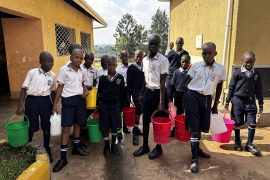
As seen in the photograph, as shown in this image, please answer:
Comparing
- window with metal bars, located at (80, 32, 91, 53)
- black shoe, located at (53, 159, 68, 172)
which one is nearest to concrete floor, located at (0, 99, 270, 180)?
black shoe, located at (53, 159, 68, 172)

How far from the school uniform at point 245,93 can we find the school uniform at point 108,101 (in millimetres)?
1815

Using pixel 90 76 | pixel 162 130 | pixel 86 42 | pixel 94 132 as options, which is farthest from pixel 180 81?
pixel 86 42

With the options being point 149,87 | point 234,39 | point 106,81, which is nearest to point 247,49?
point 234,39

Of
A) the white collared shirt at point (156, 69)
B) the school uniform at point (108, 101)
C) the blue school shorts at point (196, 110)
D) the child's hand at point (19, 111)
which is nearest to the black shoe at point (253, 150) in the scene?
the blue school shorts at point (196, 110)

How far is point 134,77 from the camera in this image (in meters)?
3.79

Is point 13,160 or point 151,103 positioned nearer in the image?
point 13,160

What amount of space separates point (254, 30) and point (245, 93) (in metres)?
2.43

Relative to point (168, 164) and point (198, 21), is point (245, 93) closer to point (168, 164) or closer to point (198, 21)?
point (168, 164)

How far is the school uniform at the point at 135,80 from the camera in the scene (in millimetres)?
3744

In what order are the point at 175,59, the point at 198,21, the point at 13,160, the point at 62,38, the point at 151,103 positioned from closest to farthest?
the point at 13,160 < the point at 151,103 < the point at 175,59 < the point at 198,21 < the point at 62,38

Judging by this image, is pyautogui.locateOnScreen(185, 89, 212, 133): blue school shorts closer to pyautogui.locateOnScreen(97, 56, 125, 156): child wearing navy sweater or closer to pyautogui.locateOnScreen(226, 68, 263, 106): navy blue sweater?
pyautogui.locateOnScreen(226, 68, 263, 106): navy blue sweater

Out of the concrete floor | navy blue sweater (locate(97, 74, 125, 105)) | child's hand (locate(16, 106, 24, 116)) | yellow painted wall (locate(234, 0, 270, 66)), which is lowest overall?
the concrete floor

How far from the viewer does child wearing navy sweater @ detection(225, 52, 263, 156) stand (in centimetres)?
321

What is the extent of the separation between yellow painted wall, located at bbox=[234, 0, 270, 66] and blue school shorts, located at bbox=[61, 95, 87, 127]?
3.83m
